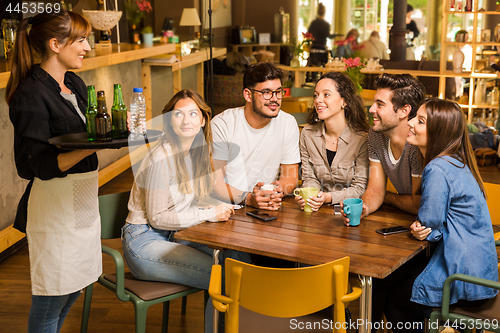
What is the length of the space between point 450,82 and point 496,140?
6.64 feet

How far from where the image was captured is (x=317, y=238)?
1.84m

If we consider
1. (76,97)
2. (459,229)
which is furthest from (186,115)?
(459,229)

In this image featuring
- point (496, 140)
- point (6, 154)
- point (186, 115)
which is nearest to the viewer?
point (186, 115)

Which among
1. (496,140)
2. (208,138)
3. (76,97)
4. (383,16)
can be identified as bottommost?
(496,140)

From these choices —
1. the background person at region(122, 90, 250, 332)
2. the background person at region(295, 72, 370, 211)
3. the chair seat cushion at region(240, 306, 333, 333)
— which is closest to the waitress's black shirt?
the background person at region(122, 90, 250, 332)

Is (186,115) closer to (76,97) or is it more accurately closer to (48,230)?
(76,97)

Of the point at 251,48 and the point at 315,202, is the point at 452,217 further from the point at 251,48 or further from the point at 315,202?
the point at 251,48

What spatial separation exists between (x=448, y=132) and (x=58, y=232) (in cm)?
144

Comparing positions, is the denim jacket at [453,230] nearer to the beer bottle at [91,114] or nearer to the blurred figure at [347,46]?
the beer bottle at [91,114]

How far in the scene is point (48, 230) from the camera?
1.77 meters

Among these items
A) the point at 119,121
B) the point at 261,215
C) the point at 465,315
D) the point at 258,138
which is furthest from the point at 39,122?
the point at 465,315

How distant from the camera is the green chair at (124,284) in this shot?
188cm

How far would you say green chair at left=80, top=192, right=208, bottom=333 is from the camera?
73.9 inches

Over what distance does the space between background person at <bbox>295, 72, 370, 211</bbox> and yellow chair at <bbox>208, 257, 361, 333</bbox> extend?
0.95m
